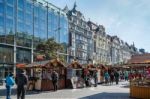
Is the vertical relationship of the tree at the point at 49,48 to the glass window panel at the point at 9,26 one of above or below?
below

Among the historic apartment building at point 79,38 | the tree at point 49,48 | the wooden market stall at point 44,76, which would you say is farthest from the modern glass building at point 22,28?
the wooden market stall at point 44,76

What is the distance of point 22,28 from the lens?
57219mm

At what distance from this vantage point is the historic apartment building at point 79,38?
83.2 metres

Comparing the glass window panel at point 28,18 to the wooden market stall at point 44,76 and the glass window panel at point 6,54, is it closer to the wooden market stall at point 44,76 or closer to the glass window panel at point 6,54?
the glass window panel at point 6,54

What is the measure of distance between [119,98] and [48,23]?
4676 cm

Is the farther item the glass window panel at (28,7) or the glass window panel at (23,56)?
the glass window panel at (28,7)

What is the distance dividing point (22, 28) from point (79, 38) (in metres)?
33.5

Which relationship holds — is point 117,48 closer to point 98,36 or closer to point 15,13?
point 98,36

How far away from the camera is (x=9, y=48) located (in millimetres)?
53469

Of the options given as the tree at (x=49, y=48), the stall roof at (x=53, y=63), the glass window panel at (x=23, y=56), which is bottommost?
the stall roof at (x=53, y=63)

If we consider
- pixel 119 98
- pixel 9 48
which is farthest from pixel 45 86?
pixel 9 48

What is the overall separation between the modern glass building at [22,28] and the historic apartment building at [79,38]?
12.3 meters

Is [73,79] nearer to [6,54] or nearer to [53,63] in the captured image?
[53,63]

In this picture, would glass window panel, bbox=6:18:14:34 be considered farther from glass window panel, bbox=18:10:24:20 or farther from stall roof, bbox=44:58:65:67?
stall roof, bbox=44:58:65:67
